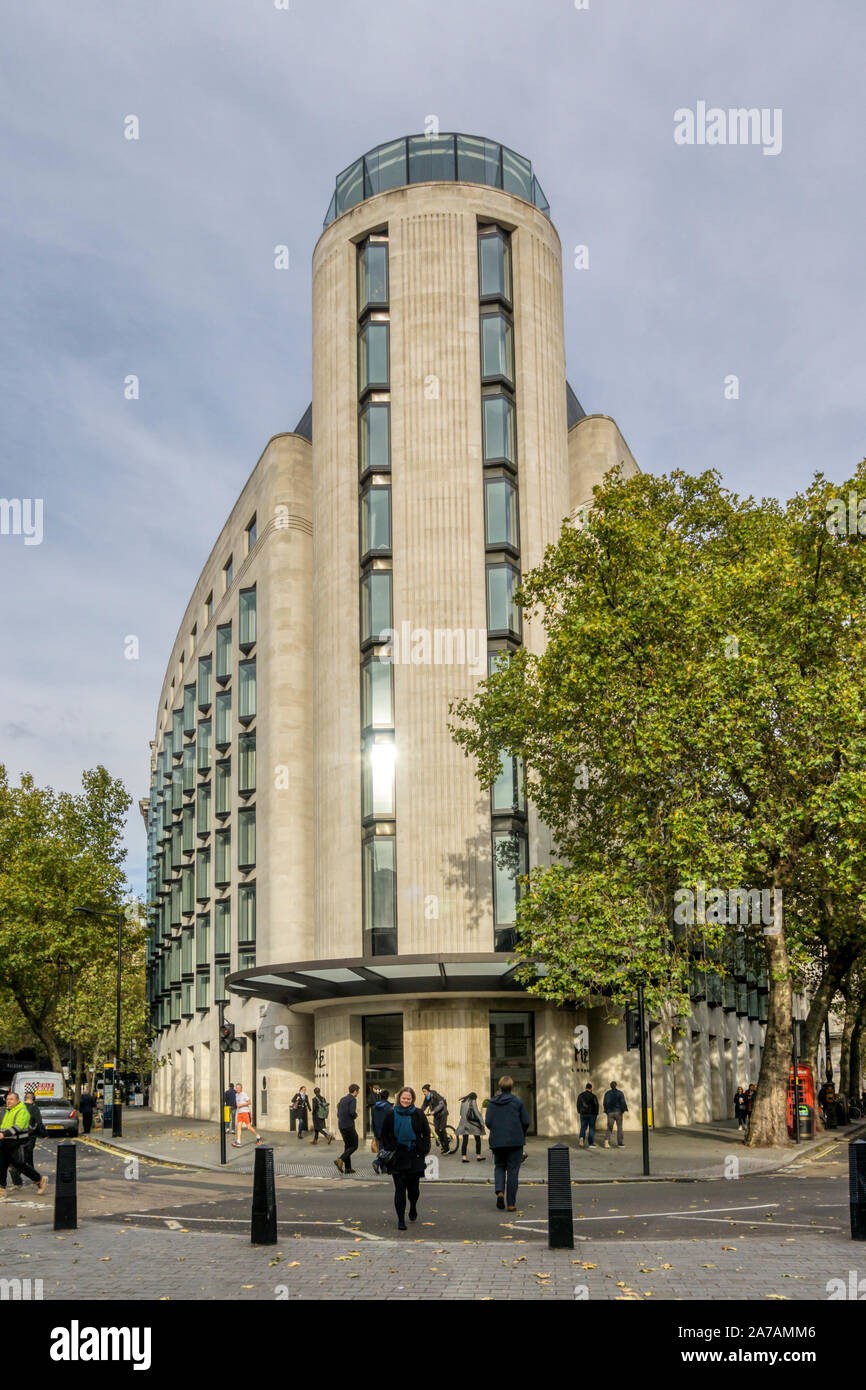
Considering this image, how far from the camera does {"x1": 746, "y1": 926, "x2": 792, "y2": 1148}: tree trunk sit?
2916 cm

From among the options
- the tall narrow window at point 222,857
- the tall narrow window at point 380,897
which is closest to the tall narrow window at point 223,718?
the tall narrow window at point 222,857

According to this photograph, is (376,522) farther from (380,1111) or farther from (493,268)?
(380,1111)

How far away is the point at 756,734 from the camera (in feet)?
92.8

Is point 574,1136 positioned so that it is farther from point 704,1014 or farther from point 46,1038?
point 46,1038

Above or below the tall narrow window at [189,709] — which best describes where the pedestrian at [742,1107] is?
below

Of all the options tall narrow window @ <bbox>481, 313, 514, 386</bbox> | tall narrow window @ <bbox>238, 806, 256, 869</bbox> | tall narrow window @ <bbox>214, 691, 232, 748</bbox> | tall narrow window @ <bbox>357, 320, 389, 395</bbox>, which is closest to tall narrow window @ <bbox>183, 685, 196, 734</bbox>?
tall narrow window @ <bbox>214, 691, 232, 748</bbox>

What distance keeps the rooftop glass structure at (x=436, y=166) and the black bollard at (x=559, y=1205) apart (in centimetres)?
3627

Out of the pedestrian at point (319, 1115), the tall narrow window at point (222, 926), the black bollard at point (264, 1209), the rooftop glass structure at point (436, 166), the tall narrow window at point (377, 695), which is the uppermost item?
the rooftop glass structure at point (436, 166)

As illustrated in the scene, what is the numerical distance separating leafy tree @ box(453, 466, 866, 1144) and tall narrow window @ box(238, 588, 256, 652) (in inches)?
766

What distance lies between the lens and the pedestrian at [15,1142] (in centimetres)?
1928

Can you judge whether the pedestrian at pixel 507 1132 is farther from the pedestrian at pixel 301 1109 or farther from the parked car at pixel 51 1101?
the parked car at pixel 51 1101

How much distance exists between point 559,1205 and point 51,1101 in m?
37.7
